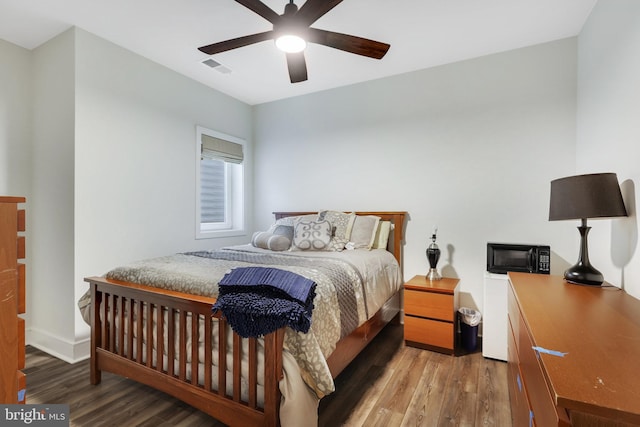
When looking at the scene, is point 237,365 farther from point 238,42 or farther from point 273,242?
point 238,42

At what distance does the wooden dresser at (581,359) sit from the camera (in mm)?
605

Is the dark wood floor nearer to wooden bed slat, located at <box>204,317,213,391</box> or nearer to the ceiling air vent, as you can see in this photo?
wooden bed slat, located at <box>204,317,213,391</box>

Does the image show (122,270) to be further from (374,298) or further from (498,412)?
(498,412)

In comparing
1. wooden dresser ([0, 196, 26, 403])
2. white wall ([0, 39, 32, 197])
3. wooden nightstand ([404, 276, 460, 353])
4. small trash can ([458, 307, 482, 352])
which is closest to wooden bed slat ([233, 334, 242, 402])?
wooden dresser ([0, 196, 26, 403])

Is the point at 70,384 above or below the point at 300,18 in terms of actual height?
below

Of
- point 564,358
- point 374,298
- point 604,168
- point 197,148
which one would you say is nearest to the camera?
point 564,358

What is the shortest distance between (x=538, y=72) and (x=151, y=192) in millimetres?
3746

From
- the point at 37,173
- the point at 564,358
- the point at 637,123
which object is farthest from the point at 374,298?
the point at 37,173

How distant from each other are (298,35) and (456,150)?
1.90 m

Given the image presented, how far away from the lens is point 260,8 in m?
1.73

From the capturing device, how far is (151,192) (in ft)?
9.90

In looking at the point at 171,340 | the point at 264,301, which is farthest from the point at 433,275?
the point at 171,340

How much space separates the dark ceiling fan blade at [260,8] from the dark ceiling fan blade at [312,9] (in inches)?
5.6

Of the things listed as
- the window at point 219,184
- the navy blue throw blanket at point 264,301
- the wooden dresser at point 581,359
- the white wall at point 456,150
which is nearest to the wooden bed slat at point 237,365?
the navy blue throw blanket at point 264,301
